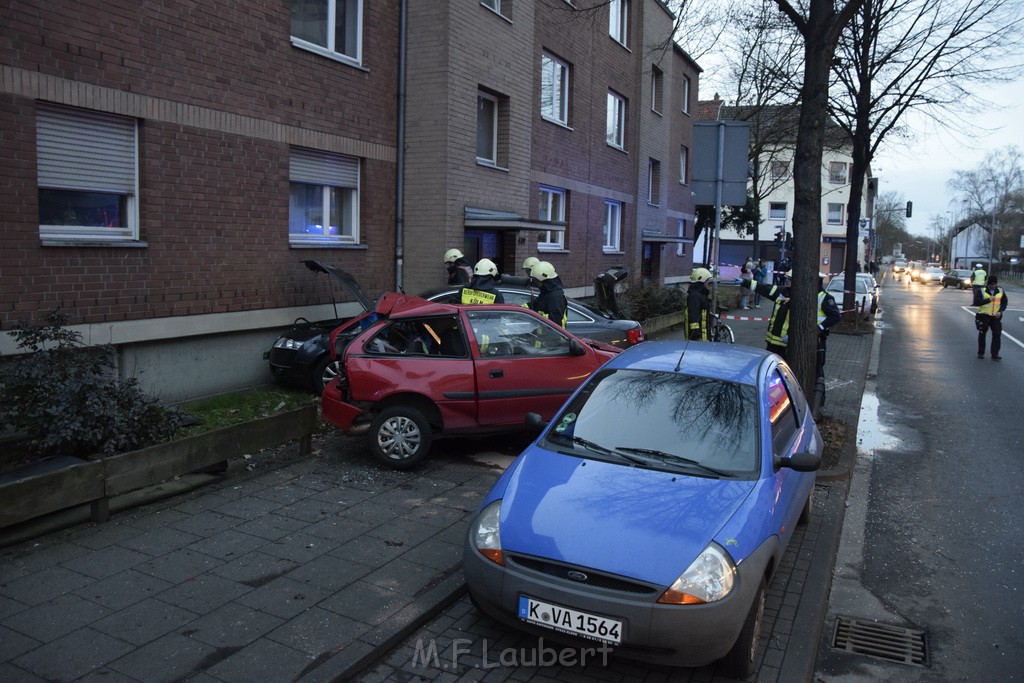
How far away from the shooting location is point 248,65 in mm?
10266

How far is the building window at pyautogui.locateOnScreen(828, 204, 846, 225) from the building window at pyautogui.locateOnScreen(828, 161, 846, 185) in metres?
2.64

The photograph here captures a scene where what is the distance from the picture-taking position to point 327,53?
454 inches

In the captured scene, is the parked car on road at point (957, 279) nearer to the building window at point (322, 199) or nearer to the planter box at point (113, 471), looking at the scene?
the building window at point (322, 199)

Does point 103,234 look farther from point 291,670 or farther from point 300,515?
point 291,670

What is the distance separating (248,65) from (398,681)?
8.61 meters

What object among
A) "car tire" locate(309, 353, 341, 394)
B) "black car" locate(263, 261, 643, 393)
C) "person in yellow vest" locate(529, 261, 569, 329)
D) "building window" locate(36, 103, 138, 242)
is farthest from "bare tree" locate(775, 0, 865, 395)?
"building window" locate(36, 103, 138, 242)

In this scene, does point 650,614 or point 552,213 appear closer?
point 650,614

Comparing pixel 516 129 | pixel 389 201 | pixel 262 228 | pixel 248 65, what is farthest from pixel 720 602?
pixel 516 129

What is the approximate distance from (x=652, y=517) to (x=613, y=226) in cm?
2000

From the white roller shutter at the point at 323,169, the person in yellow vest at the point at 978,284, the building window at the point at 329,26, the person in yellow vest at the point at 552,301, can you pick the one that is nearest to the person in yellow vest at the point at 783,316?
the person in yellow vest at the point at 552,301

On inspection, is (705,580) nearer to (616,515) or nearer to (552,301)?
(616,515)

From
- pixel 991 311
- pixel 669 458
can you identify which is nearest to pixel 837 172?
pixel 991 311

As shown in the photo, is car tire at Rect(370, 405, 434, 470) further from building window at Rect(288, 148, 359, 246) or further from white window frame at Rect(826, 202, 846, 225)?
white window frame at Rect(826, 202, 846, 225)

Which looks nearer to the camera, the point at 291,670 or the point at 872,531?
the point at 291,670
